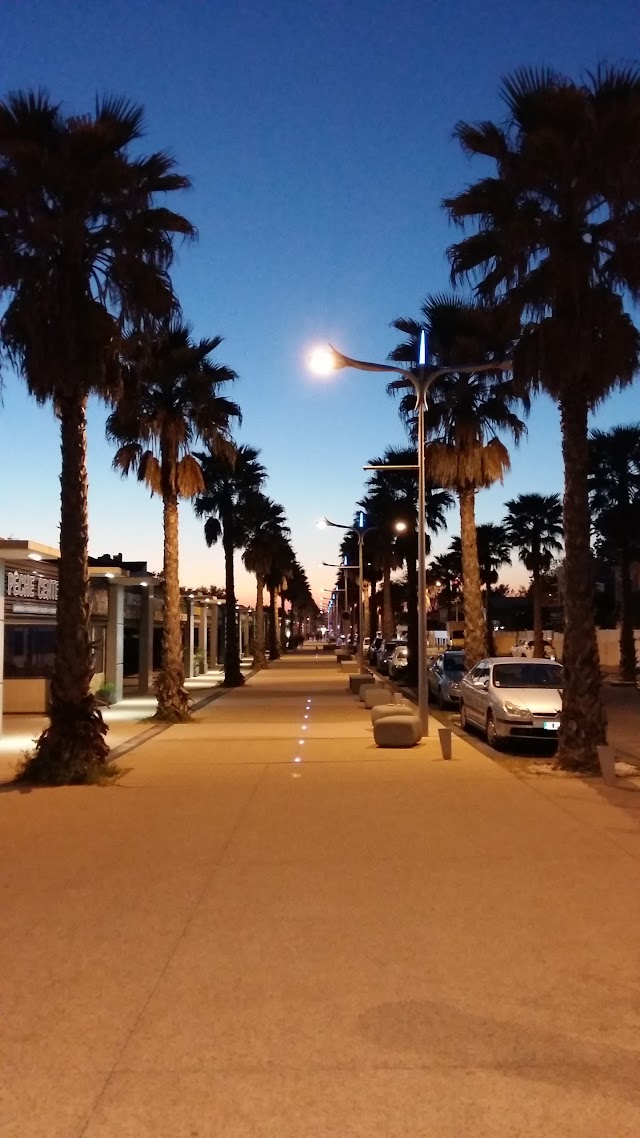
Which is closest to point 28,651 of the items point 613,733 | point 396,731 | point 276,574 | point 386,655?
point 396,731

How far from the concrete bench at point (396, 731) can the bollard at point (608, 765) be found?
5.04 meters

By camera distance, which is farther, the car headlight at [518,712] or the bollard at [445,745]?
the car headlight at [518,712]

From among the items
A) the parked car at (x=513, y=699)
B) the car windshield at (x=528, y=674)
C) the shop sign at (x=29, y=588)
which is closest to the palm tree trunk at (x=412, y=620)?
the shop sign at (x=29, y=588)

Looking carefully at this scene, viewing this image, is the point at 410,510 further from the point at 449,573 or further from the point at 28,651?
the point at 449,573

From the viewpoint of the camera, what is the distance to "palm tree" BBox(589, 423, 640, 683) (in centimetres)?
4281

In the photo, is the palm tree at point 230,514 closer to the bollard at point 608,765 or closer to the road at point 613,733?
the road at point 613,733

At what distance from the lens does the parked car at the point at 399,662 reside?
45594mm

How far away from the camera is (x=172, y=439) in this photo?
26.1 metres

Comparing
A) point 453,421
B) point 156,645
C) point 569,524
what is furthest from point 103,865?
point 156,645

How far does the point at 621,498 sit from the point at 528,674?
77.1 ft

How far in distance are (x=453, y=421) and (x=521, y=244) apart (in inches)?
489

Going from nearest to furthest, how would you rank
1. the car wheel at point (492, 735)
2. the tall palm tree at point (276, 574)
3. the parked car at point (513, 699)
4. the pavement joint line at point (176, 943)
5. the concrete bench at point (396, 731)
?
the pavement joint line at point (176, 943) < the parked car at point (513, 699) < the concrete bench at point (396, 731) < the car wheel at point (492, 735) < the tall palm tree at point (276, 574)

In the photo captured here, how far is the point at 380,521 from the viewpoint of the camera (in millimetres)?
54156

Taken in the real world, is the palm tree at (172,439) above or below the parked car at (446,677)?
above
